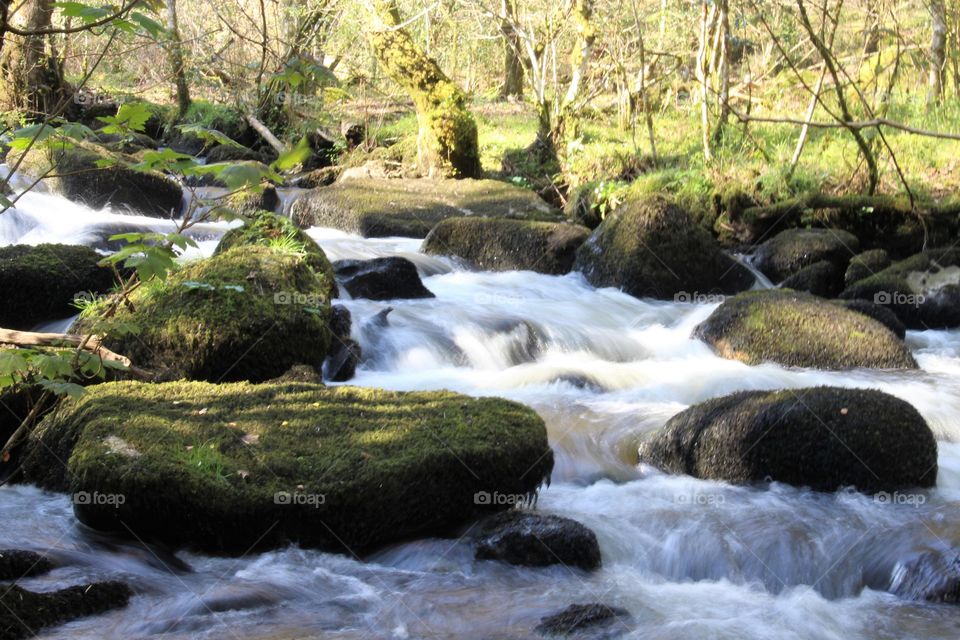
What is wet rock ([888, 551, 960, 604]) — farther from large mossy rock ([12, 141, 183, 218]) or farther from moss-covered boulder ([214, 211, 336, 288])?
large mossy rock ([12, 141, 183, 218])

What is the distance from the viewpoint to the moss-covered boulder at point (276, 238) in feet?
25.8

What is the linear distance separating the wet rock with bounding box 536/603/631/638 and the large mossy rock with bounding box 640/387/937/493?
1.88m

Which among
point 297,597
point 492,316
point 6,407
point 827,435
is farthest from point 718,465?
point 6,407

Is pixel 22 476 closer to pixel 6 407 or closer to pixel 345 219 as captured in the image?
pixel 6 407

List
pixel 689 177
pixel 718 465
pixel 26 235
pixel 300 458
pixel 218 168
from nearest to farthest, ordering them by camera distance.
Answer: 1. pixel 218 168
2. pixel 300 458
3. pixel 718 465
4. pixel 26 235
5. pixel 689 177

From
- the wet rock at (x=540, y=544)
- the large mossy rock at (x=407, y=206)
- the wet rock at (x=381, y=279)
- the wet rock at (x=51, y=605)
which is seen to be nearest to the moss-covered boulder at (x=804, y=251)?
the large mossy rock at (x=407, y=206)

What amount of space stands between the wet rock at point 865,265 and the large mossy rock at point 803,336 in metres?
1.88

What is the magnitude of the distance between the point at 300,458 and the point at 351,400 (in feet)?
2.69

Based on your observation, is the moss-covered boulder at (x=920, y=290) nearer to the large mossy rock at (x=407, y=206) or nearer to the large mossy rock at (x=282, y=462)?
the large mossy rock at (x=407, y=206)

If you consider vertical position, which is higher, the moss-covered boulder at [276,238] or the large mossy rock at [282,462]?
the moss-covered boulder at [276,238]

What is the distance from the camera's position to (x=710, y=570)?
15.2 ft

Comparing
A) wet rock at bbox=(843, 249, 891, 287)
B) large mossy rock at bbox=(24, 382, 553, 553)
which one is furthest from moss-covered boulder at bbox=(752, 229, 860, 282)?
large mossy rock at bbox=(24, 382, 553, 553)

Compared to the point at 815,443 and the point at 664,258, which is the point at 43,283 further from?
the point at 664,258

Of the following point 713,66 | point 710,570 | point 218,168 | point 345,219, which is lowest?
point 710,570
